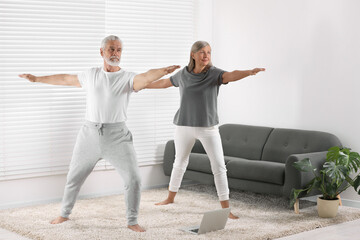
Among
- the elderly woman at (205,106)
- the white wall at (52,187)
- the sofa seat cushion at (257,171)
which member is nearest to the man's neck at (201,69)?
the elderly woman at (205,106)

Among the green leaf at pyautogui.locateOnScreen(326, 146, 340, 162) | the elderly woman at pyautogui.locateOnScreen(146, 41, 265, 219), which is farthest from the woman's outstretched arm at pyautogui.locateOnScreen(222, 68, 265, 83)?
the green leaf at pyautogui.locateOnScreen(326, 146, 340, 162)

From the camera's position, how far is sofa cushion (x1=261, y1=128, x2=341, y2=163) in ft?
18.1

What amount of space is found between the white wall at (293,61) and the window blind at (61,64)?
76 centimetres

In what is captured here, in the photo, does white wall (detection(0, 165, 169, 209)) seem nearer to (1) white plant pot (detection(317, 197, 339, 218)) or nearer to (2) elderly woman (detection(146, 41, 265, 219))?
(2) elderly woman (detection(146, 41, 265, 219))

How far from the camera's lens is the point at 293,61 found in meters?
6.02

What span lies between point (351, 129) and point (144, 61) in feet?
7.17

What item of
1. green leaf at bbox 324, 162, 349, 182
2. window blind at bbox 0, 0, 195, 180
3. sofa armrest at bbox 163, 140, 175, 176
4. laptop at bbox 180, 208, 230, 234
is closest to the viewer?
laptop at bbox 180, 208, 230, 234

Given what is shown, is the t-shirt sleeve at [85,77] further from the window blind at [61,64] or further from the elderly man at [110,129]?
the window blind at [61,64]

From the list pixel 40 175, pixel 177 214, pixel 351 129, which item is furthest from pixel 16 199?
pixel 351 129

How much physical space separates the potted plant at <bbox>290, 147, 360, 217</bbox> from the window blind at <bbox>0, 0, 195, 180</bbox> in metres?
1.94

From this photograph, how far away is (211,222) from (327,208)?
112 centimetres

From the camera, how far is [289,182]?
505 cm

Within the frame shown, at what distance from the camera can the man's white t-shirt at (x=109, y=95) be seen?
4.50 meters

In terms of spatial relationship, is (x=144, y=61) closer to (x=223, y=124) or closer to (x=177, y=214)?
(x=223, y=124)
